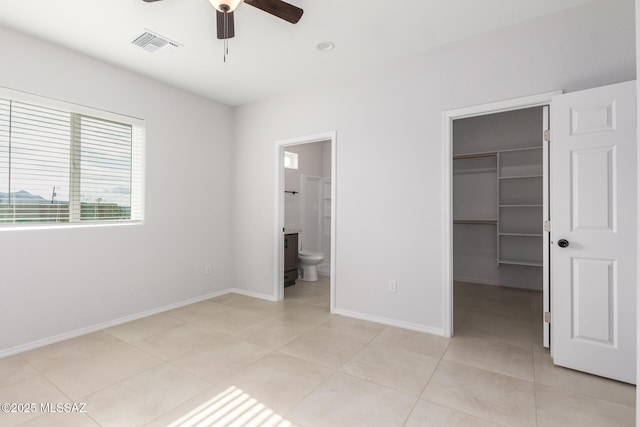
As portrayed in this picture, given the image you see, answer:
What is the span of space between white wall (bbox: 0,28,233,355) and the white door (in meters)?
3.68

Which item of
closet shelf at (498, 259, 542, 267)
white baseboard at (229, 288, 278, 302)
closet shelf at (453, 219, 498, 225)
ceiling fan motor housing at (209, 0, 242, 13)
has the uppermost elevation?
ceiling fan motor housing at (209, 0, 242, 13)

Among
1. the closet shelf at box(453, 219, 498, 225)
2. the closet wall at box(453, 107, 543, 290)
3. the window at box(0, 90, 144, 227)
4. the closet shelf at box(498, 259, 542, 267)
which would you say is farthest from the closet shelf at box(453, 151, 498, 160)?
the window at box(0, 90, 144, 227)

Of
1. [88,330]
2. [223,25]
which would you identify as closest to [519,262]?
[223,25]

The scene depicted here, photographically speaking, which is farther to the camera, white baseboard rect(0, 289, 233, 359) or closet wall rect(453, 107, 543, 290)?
closet wall rect(453, 107, 543, 290)

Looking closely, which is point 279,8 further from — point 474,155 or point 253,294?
point 474,155

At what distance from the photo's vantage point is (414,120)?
10.1 feet

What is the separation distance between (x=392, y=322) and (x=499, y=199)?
9.70 ft

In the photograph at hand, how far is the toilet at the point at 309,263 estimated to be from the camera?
5035 mm

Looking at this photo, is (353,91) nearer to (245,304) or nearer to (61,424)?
(245,304)

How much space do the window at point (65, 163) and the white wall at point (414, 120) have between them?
1814mm

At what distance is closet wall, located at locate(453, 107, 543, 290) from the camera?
4.64m

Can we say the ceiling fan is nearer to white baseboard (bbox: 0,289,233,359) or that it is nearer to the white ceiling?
the white ceiling

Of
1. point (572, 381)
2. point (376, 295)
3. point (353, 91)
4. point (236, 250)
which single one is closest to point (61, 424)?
point (376, 295)

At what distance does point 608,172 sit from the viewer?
7.07ft
